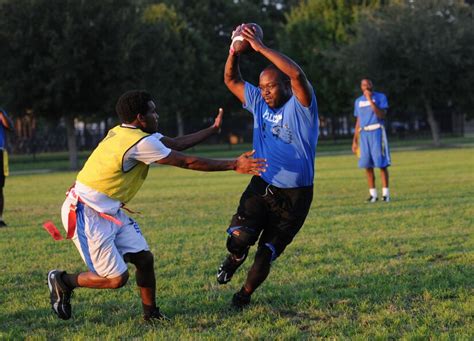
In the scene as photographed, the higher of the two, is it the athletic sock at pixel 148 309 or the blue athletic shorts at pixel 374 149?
the blue athletic shorts at pixel 374 149

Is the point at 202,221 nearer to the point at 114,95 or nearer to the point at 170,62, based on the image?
the point at 114,95

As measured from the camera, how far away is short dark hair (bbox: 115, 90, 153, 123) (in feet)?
19.2

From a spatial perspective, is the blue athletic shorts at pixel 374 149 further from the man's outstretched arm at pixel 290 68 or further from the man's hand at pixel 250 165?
the man's hand at pixel 250 165

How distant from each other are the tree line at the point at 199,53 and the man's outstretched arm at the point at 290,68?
27.8 m

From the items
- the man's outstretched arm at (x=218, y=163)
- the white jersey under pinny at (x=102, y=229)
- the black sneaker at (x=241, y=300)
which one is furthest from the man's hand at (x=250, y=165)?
the black sneaker at (x=241, y=300)

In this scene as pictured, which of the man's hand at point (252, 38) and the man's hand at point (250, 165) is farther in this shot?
the man's hand at point (252, 38)

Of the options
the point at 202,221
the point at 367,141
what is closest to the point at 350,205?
the point at 367,141

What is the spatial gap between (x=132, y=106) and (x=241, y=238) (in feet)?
4.49

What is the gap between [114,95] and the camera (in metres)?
34.7

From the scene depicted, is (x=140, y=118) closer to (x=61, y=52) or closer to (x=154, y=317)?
(x=154, y=317)

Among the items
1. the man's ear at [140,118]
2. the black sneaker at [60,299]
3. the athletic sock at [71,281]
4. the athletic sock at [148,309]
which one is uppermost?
the man's ear at [140,118]

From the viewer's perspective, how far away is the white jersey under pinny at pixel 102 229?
581 centimetres

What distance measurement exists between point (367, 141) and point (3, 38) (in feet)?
72.5

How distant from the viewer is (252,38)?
615cm
